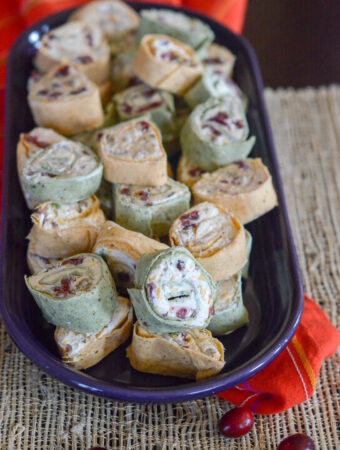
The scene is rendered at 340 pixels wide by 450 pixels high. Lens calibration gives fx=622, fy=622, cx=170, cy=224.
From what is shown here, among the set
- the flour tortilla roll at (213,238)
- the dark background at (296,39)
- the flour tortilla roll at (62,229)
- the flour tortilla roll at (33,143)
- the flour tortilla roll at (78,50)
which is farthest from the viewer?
the dark background at (296,39)

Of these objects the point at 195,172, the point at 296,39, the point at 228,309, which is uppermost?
the point at 195,172

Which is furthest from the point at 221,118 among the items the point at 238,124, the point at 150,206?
the point at 150,206

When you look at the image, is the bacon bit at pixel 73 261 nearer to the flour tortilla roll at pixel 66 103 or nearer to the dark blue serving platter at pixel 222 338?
the dark blue serving platter at pixel 222 338

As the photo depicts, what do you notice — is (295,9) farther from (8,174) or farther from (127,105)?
(8,174)

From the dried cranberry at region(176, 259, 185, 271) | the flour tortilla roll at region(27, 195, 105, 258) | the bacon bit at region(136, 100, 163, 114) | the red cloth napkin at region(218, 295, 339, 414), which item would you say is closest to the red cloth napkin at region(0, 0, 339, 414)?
the red cloth napkin at region(218, 295, 339, 414)

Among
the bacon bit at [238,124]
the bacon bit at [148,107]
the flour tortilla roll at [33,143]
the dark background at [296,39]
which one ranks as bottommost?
the dark background at [296,39]

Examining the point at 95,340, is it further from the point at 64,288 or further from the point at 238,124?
the point at 238,124

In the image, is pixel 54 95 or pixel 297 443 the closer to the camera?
pixel 297 443

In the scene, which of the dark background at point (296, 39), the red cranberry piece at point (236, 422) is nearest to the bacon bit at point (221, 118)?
the red cranberry piece at point (236, 422)
